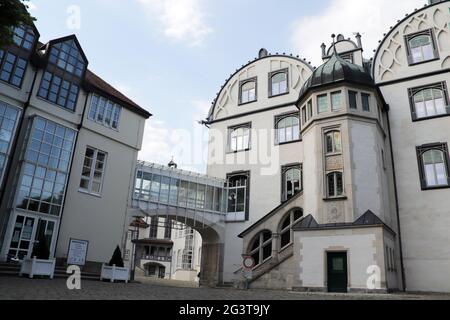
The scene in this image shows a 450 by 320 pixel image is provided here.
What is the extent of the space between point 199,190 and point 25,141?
12.8m

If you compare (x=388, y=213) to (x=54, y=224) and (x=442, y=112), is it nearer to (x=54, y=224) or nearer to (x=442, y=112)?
(x=442, y=112)

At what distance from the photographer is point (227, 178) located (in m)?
30.5

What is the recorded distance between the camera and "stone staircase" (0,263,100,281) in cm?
1698

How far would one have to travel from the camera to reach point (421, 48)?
25.1m

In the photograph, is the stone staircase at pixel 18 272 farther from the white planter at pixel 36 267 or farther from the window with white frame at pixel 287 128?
the window with white frame at pixel 287 128

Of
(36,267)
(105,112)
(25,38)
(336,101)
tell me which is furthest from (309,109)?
(36,267)

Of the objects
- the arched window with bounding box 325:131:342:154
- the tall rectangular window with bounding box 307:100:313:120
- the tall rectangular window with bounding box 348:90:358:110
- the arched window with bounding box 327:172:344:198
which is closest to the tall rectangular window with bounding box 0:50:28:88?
the tall rectangular window with bounding box 307:100:313:120

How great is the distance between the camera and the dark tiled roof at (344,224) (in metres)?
18.6

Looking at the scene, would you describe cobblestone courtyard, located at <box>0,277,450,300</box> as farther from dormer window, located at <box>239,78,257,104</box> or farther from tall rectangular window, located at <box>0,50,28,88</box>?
dormer window, located at <box>239,78,257,104</box>

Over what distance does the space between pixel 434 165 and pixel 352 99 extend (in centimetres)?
628

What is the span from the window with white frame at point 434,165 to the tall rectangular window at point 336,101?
5896 millimetres

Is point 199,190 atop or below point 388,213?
atop
